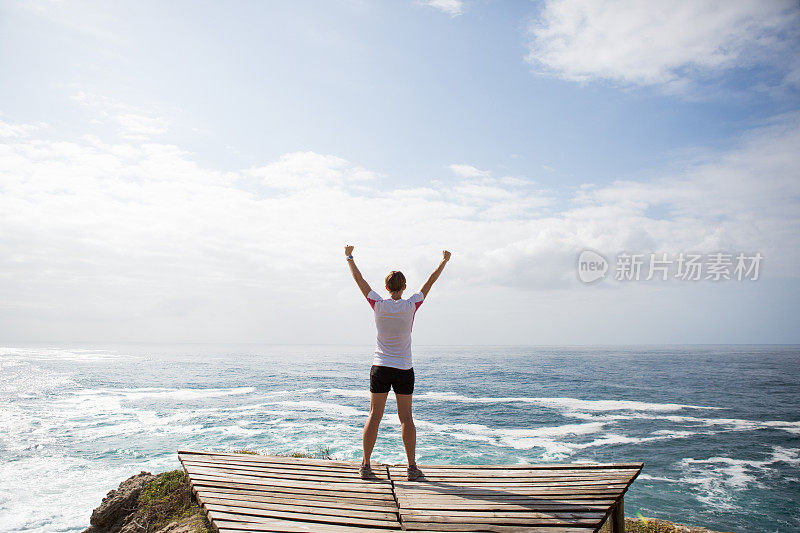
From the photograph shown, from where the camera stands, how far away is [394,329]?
5789mm

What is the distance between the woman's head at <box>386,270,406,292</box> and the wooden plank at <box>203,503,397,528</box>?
9.06 ft

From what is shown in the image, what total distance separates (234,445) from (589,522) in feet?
65.9

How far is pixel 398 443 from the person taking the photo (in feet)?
69.7

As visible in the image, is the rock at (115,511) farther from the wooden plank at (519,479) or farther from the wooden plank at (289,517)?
the wooden plank at (519,479)

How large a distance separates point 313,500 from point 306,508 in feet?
0.81

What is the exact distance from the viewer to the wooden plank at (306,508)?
194 inches

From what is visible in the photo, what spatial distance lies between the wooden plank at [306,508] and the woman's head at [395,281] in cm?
270

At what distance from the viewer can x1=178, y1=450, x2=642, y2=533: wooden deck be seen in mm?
4730

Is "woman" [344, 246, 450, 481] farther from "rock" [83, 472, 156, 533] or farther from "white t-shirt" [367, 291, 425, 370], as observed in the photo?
"rock" [83, 472, 156, 533]

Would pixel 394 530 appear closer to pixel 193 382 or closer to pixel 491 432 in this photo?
pixel 491 432

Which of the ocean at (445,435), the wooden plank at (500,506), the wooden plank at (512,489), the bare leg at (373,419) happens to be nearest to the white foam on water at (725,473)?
the ocean at (445,435)

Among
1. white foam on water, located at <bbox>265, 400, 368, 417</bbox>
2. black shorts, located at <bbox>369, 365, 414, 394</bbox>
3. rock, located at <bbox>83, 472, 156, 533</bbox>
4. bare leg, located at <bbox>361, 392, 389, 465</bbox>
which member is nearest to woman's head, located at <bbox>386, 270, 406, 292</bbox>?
black shorts, located at <bbox>369, 365, 414, 394</bbox>

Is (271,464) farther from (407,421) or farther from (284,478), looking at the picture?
(407,421)

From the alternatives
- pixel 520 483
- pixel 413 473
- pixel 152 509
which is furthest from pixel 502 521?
pixel 152 509
